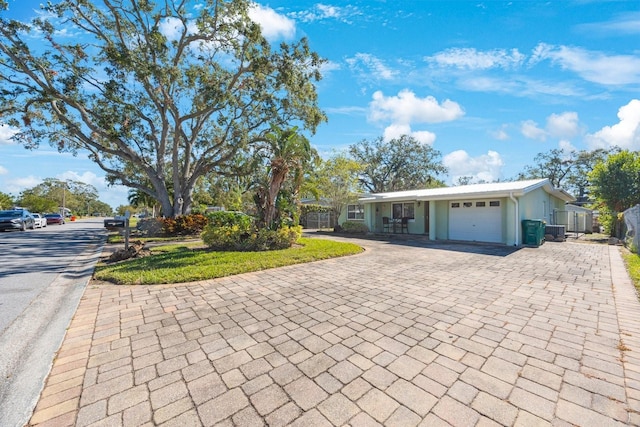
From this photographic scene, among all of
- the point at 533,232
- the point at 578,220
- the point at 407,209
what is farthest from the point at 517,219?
the point at 578,220

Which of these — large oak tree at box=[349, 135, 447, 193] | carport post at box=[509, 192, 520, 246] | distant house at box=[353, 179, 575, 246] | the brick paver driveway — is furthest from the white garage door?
large oak tree at box=[349, 135, 447, 193]

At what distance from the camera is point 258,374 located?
7.93 ft

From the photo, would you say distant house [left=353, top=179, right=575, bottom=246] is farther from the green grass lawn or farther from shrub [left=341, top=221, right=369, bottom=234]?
the green grass lawn

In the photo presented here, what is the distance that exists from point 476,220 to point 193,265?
1255 centimetres

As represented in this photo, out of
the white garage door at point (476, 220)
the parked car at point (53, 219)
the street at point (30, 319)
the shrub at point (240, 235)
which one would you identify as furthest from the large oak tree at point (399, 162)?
the parked car at point (53, 219)

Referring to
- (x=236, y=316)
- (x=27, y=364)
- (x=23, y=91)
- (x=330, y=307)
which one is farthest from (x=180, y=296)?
(x=23, y=91)

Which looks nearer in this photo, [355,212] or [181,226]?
[181,226]

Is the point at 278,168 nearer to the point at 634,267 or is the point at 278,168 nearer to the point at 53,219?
the point at 634,267

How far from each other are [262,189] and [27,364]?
7.63m

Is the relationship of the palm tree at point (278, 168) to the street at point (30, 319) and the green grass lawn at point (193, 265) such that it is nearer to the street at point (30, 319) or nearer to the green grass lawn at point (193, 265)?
the green grass lawn at point (193, 265)

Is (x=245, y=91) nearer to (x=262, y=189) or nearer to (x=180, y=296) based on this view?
(x=262, y=189)

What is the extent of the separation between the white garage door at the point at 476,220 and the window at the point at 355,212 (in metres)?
6.56

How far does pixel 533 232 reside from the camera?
1111 centimetres

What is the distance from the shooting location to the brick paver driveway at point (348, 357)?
197cm
